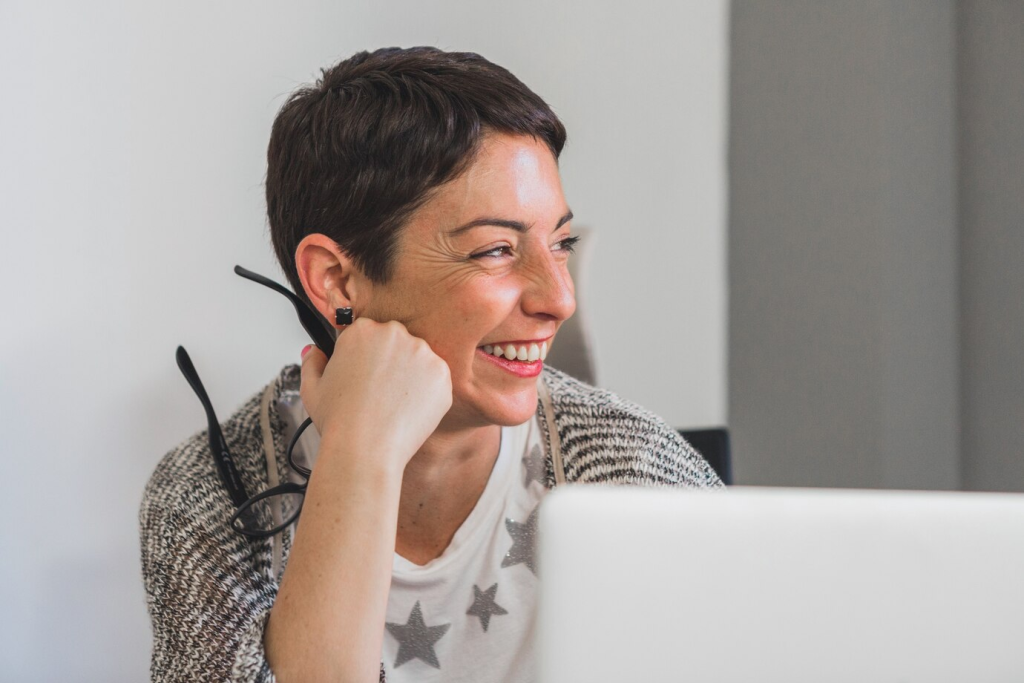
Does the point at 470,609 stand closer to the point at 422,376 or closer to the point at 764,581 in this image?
the point at 422,376

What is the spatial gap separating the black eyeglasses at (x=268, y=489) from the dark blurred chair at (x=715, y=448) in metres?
0.61

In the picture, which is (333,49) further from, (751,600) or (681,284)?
(751,600)

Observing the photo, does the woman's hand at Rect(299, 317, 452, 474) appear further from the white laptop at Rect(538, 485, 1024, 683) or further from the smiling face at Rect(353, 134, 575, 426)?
the white laptop at Rect(538, 485, 1024, 683)

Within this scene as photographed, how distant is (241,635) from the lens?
931 mm

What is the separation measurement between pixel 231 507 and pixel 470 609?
0.32m

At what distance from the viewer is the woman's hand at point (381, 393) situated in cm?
91

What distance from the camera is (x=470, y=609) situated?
111 centimetres

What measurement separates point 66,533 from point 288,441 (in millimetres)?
570

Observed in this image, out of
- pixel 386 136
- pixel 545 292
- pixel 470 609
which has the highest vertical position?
pixel 386 136

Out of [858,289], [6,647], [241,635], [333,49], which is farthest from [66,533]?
[858,289]

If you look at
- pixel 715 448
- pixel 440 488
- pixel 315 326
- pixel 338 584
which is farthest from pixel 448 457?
pixel 715 448

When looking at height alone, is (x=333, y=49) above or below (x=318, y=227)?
above

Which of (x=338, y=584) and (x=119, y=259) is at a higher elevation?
(x=119, y=259)

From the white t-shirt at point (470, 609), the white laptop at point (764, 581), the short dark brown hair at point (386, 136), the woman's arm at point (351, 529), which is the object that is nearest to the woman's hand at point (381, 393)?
the woman's arm at point (351, 529)
